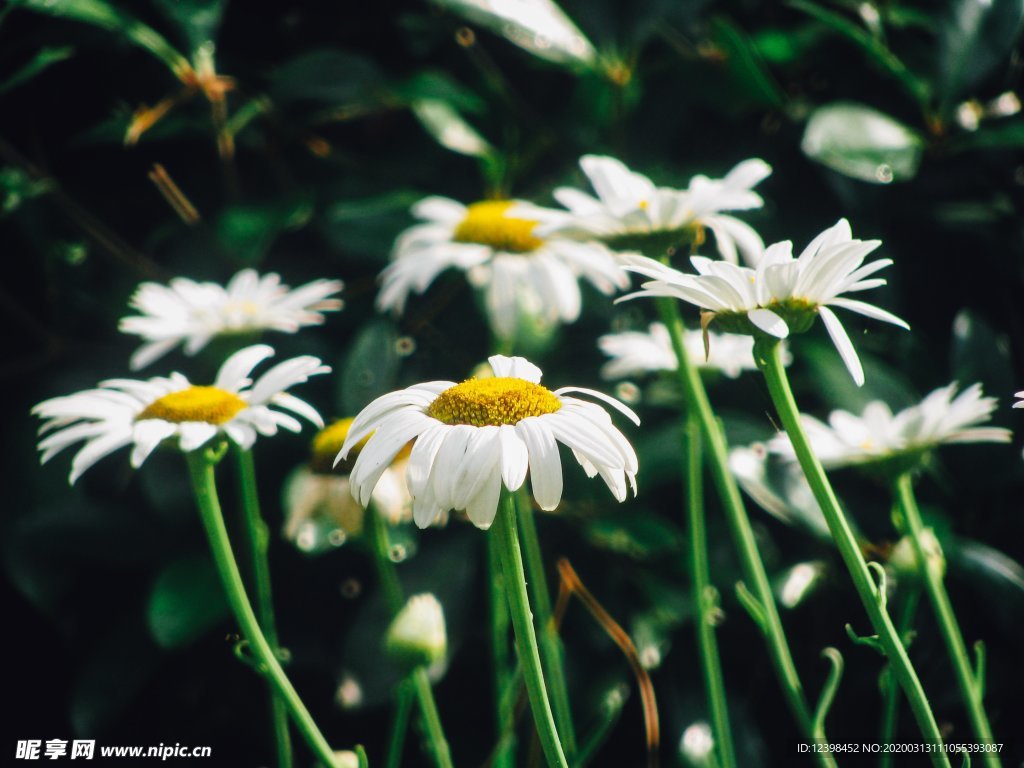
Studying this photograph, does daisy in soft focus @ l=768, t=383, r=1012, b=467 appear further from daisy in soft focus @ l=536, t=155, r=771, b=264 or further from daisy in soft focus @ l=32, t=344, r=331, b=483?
daisy in soft focus @ l=32, t=344, r=331, b=483

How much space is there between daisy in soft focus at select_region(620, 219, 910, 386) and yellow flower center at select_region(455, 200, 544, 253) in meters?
0.26

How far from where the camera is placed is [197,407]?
0.41m

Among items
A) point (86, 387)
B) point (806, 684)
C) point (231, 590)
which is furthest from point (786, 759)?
point (86, 387)

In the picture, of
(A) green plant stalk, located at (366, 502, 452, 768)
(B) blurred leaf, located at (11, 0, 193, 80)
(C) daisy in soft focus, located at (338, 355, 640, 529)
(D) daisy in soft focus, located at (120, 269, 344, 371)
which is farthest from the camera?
(B) blurred leaf, located at (11, 0, 193, 80)

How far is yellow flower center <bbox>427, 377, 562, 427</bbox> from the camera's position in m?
0.33

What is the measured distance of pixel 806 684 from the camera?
0.69 meters

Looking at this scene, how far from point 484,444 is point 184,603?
16.1 inches

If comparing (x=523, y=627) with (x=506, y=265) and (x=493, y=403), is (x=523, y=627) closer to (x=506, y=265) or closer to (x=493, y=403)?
(x=493, y=403)

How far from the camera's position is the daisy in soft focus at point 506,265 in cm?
58

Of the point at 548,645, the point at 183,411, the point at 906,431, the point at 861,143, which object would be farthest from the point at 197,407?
the point at 861,143

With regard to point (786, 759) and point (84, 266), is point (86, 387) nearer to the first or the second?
point (84, 266)

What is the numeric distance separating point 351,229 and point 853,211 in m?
0.41

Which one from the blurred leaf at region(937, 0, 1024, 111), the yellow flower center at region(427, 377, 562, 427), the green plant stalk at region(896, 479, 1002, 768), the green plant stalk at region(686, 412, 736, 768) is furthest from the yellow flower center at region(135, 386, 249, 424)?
the blurred leaf at region(937, 0, 1024, 111)

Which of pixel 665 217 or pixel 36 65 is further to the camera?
pixel 36 65
